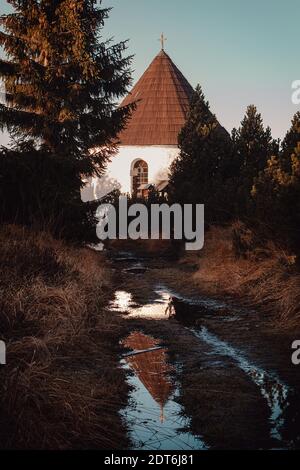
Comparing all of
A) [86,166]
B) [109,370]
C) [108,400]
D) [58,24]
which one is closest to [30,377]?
[108,400]

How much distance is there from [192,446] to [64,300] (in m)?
4.06

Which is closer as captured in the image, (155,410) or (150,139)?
(155,410)

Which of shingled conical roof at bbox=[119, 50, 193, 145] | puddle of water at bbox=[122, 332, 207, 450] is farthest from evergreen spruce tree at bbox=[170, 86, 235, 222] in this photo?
shingled conical roof at bbox=[119, 50, 193, 145]

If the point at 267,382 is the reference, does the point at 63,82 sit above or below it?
above

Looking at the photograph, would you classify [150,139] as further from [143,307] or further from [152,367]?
[152,367]

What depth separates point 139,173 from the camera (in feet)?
112

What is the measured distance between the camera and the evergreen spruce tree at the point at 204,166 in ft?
54.1

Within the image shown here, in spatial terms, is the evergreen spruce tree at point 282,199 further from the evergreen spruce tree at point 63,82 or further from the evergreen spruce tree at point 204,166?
the evergreen spruce tree at point 63,82

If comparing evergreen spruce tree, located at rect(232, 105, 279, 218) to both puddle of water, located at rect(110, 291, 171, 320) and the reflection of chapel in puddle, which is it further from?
the reflection of chapel in puddle

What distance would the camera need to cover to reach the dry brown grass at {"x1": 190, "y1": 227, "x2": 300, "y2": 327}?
8617 millimetres

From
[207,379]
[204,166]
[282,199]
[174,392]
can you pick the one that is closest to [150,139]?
[204,166]

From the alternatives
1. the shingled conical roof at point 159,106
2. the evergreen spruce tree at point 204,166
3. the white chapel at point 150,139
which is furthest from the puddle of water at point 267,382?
the shingled conical roof at point 159,106

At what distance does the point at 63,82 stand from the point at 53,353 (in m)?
12.2

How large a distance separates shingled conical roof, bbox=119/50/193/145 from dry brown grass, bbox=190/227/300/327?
19190 millimetres
